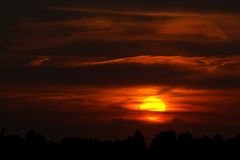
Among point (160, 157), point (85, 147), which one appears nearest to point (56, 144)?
point (85, 147)

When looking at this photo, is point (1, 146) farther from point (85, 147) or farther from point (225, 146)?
point (225, 146)

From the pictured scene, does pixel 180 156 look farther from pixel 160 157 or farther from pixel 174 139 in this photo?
pixel 174 139

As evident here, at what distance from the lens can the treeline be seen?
6068 inches

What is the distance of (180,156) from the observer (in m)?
155

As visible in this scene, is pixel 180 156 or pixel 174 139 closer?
pixel 180 156

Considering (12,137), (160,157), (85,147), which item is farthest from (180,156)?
(12,137)

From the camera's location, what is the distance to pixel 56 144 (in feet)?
530

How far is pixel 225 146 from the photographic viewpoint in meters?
163

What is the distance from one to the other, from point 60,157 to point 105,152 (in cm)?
913

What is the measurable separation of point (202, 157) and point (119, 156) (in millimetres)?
10627

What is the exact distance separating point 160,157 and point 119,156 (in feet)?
17.3

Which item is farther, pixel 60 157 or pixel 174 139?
pixel 174 139

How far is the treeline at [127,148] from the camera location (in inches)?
6068

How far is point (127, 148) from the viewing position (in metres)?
160
